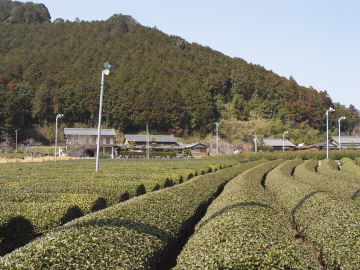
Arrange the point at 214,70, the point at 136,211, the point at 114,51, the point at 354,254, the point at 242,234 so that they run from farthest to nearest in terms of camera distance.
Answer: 1. the point at 114,51
2. the point at 214,70
3. the point at 136,211
4. the point at 242,234
5. the point at 354,254

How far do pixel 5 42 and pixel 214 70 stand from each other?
69.5 m

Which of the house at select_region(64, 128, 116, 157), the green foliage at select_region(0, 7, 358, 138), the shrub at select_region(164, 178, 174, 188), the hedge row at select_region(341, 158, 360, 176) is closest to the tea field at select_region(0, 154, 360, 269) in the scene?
the shrub at select_region(164, 178, 174, 188)

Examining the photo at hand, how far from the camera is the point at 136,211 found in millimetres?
7703

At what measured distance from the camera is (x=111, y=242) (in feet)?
17.2

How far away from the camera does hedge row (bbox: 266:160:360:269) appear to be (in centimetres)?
579

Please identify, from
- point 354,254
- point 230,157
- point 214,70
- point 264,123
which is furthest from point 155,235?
point 214,70

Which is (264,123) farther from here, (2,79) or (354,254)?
(354,254)

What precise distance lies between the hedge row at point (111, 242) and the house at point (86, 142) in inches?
2338

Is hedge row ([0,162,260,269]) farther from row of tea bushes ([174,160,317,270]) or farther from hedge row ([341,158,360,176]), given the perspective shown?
hedge row ([341,158,360,176])

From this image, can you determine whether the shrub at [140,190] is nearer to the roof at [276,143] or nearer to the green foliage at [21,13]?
the roof at [276,143]

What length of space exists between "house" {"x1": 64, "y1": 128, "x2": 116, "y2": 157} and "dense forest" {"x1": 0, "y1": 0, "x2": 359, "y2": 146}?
13.3 m

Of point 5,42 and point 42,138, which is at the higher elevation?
point 5,42

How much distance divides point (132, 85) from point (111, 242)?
93762 millimetres

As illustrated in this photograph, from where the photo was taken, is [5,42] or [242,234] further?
[5,42]
